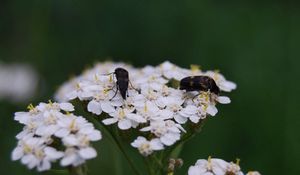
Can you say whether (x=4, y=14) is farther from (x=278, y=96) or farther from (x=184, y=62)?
(x=278, y=96)

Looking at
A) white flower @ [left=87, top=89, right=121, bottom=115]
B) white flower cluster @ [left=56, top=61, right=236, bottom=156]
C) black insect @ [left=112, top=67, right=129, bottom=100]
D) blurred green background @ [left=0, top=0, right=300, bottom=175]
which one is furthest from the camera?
blurred green background @ [left=0, top=0, right=300, bottom=175]

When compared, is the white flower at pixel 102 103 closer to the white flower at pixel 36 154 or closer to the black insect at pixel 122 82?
the black insect at pixel 122 82

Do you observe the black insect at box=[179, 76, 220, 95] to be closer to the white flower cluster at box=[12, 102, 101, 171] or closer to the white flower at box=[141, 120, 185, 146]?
the white flower at box=[141, 120, 185, 146]

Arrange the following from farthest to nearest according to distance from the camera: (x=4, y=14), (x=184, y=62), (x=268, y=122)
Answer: (x=4, y=14) → (x=184, y=62) → (x=268, y=122)

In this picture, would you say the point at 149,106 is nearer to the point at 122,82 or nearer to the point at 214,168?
the point at 122,82

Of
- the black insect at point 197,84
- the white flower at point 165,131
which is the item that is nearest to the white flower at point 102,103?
the white flower at point 165,131

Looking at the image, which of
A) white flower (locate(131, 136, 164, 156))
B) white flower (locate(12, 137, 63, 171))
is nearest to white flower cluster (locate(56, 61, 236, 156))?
white flower (locate(131, 136, 164, 156))

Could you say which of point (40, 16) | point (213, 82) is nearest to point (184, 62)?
point (40, 16)

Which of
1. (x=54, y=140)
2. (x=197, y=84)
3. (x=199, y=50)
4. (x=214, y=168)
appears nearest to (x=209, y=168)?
(x=214, y=168)
